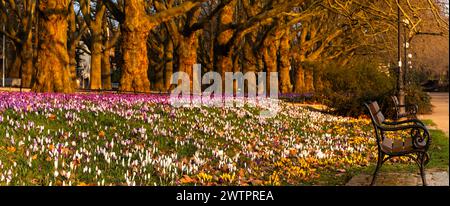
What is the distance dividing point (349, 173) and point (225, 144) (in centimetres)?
238

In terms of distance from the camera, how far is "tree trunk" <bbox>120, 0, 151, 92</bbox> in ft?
63.2

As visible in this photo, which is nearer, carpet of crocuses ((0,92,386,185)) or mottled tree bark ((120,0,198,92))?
carpet of crocuses ((0,92,386,185))

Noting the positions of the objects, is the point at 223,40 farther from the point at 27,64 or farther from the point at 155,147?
the point at 155,147

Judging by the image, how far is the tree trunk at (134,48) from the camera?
19.3 m

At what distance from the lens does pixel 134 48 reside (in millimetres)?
19516

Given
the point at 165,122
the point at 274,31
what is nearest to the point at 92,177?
the point at 165,122

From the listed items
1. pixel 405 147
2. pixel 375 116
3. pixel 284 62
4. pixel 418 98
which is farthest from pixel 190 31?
pixel 405 147

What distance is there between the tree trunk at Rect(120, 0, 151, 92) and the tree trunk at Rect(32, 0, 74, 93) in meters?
2.61

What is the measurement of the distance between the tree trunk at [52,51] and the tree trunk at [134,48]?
103 inches

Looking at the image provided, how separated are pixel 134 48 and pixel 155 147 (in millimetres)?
11521

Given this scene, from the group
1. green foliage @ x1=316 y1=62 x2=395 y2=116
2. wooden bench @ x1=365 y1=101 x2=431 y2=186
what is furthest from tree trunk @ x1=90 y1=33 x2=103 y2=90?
wooden bench @ x1=365 y1=101 x2=431 y2=186

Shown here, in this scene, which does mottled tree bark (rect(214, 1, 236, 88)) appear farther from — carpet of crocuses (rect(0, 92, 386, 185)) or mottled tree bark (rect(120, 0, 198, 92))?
carpet of crocuses (rect(0, 92, 386, 185))

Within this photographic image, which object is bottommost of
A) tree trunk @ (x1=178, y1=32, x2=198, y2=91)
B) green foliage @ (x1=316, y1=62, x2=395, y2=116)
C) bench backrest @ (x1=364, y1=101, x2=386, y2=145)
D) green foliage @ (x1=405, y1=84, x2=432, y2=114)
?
bench backrest @ (x1=364, y1=101, x2=386, y2=145)

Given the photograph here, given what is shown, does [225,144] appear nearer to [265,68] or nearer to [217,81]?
[217,81]
